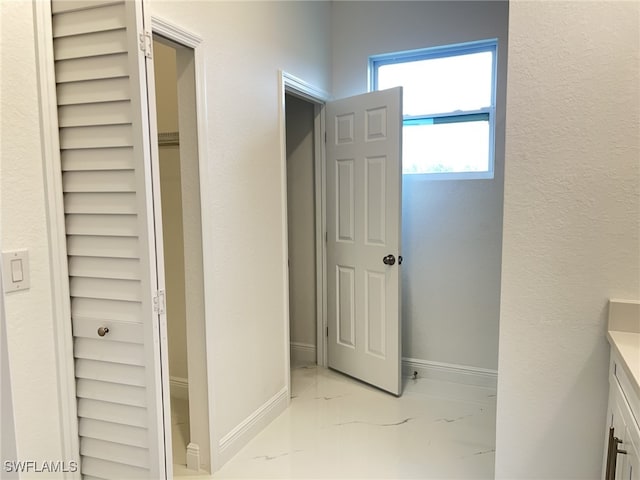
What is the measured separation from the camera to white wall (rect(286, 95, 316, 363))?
367 centimetres

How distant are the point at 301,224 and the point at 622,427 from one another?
2.65 meters

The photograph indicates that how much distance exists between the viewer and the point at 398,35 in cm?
336

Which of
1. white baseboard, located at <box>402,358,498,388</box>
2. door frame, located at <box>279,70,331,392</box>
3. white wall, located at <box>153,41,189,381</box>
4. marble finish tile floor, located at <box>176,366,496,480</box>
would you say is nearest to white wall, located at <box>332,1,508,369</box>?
white baseboard, located at <box>402,358,498,388</box>

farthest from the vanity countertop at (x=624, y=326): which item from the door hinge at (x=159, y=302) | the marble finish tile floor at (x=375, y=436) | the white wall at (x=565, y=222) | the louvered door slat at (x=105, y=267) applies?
the louvered door slat at (x=105, y=267)

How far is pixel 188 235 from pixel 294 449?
50.1 inches

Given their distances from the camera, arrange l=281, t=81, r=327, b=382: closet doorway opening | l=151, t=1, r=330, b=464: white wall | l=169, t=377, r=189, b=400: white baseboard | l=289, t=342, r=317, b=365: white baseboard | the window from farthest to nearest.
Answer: l=289, t=342, r=317, b=365: white baseboard → l=281, t=81, r=327, b=382: closet doorway opening → the window → l=169, t=377, r=189, b=400: white baseboard → l=151, t=1, r=330, b=464: white wall

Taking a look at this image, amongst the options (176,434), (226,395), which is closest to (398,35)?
(226,395)

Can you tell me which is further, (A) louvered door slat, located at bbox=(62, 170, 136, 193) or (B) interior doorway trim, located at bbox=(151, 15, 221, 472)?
(B) interior doorway trim, located at bbox=(151, 15, 221, 472)

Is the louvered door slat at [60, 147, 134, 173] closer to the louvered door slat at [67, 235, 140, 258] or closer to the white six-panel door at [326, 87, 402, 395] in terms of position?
the louvered door slat at [67, 235, 140, 258]

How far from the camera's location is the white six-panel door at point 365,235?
121 inches

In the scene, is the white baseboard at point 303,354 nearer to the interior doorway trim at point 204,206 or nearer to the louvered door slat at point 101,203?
the interior doorway trim at point 204,206

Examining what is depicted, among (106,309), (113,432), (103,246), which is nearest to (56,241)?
(103,246)

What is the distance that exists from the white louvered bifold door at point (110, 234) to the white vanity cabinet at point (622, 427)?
136 cm

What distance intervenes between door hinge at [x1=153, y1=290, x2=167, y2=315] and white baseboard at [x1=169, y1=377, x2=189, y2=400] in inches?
70.0
